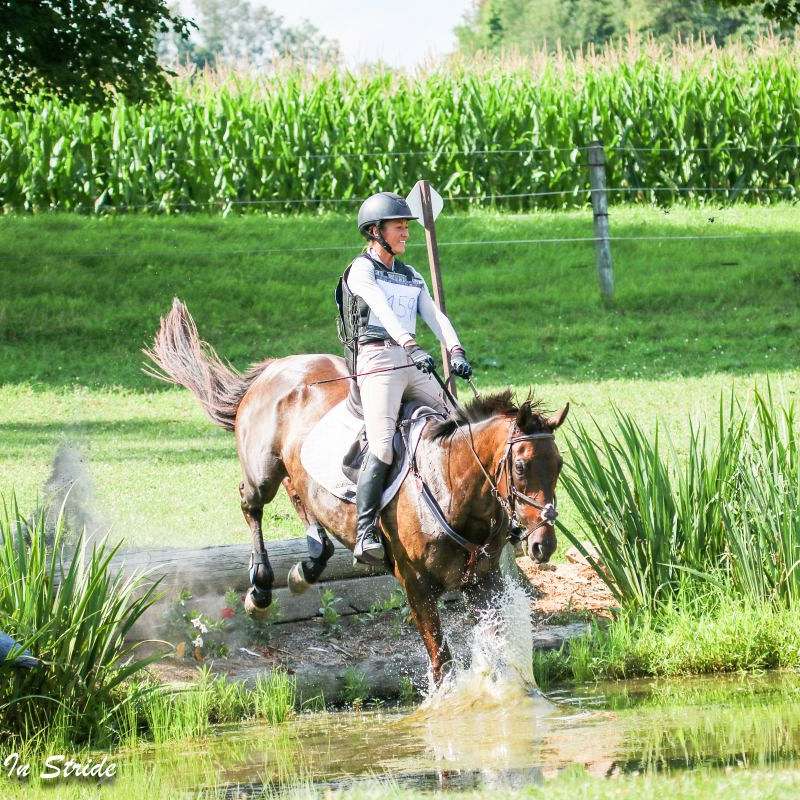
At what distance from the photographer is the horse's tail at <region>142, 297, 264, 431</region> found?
30.5ft

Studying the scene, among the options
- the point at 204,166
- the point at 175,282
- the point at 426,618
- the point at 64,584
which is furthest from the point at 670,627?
the point at 204,166

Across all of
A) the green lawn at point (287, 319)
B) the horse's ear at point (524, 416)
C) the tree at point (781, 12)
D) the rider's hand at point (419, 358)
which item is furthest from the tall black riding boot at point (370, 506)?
the tree at point (781, 12)

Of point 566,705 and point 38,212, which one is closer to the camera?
point 566,705

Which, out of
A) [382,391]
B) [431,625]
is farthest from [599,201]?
[431,625]

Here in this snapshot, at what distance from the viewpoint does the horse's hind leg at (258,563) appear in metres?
8.24

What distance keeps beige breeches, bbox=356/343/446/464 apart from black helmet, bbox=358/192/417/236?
0.67 m

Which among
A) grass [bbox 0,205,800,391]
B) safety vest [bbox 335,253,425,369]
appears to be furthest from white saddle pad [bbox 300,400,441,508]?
grass [bbox 0,205,800,391]

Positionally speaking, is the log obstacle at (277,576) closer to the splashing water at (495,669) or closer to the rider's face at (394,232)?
the splashing water at (495,669)

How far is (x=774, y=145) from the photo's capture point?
2416 centimetres

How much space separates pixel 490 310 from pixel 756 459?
11.3m

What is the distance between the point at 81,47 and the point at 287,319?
185 inches

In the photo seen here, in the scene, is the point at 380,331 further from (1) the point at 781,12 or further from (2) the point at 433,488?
(1) the point at 781,12

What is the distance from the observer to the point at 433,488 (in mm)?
7051

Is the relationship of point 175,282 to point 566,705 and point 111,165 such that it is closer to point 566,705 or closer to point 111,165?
point 111,165
